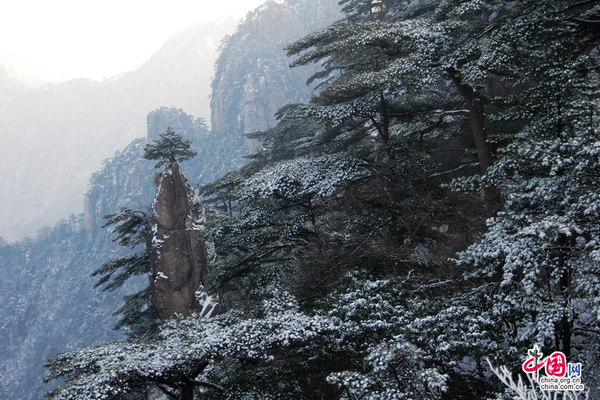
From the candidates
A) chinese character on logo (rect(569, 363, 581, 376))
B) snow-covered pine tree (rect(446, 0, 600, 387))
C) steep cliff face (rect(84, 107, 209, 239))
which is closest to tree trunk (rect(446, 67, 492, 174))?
snow-covered pine tree (rect(446, 0, 600, 387))

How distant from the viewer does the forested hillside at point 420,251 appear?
4.80 m

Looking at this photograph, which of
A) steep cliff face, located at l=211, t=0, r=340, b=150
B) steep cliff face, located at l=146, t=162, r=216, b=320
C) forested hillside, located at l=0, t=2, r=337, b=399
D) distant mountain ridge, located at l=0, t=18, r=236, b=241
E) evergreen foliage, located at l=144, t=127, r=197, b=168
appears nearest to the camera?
steep cliff face, located at l=146, t=162, r=216, b=320

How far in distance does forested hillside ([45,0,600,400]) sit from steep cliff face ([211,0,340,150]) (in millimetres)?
51525

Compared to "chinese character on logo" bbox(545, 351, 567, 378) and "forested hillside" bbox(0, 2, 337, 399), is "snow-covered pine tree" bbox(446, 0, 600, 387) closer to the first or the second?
"chinese character on logo" bbox(545, 351, 567, 378)

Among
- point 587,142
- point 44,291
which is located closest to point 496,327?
point 587,142

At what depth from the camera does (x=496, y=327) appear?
5199 millimetres

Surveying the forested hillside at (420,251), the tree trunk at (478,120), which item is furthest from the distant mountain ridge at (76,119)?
the tree trunk at (478,120)

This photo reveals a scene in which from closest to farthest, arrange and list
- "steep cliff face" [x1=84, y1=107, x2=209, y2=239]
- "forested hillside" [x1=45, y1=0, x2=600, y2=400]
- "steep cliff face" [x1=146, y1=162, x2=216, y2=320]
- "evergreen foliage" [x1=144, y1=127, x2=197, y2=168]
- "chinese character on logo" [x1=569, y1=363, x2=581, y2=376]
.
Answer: "chinese character on logo" [x1=569, y1=363, x2=581, y2=376] → "forested hillside" [x1=45, y1=0, x2=600, y2=400] → "steep cliff face" [x1=146, y1=162, x2=216, y2=320] → "evergreen foliage" [x1=144, y1=127, x2=197, y2=168] → "steep cliff face" [x1=84, y1=107, x2=209, y2=239]

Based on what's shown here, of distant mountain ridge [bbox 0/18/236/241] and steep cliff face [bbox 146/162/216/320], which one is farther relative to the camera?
distant mountain ridge [bbox 0/18/236/241]

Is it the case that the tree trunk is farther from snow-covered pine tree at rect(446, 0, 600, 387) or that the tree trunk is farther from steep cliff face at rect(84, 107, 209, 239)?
steep cliff face at rect(84, 107, 209, 239)

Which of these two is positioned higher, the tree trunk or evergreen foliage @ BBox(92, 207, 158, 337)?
the tree trunk

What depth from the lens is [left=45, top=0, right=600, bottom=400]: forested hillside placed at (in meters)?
4.80

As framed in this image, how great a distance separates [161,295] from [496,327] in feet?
40.4

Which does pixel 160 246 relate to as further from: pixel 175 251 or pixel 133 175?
pixel 133 175
